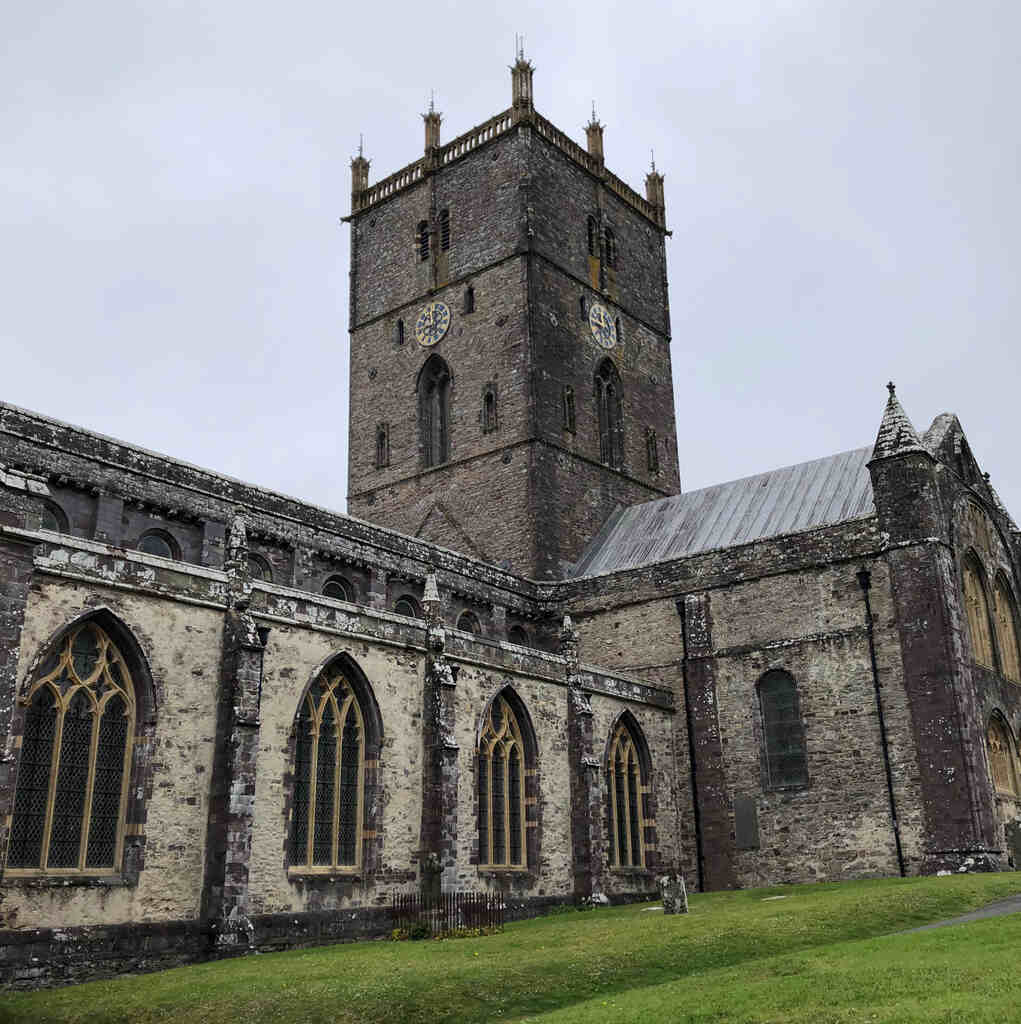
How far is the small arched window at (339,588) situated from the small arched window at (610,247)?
920 inches

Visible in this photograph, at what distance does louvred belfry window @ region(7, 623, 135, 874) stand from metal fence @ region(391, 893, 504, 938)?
269 inches

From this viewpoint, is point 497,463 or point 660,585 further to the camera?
point 497,463

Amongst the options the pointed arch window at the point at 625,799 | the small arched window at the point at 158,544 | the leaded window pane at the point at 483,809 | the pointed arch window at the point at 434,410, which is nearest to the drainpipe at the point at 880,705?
the pointed arch window at the point at 625,799

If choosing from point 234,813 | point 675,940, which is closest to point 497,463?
point 234,813

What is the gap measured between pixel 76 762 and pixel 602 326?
109ft

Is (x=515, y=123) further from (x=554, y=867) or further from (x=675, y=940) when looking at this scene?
(x=675, y=940)

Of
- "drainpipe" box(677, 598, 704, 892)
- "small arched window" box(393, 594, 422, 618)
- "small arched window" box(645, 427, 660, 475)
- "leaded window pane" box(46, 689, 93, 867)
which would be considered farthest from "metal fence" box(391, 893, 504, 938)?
"small arched window" box(645, 427, 660, 475)

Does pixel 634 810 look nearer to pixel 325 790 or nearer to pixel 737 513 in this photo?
pixel 737 513

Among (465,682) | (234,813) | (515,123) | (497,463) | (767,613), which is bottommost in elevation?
(234,813)

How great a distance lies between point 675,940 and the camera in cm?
1964

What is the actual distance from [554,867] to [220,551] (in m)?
12.5

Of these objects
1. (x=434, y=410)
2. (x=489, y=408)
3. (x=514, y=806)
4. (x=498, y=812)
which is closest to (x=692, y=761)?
(x=514, y=806)

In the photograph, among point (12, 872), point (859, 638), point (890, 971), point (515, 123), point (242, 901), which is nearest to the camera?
point (890, 971)

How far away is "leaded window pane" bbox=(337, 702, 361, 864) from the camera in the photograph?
83.6ft
